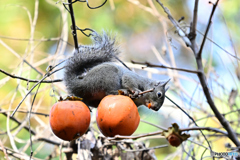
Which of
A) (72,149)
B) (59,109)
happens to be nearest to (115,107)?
(59,109)

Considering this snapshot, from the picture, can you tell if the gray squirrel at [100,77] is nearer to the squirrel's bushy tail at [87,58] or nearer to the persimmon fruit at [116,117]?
the squirrel's bushy tail at [87,58]

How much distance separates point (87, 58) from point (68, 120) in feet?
2.25

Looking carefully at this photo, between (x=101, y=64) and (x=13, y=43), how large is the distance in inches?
102

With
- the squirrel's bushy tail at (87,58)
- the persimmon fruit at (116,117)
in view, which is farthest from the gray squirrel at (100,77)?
the persimmon fruit at (116,117)

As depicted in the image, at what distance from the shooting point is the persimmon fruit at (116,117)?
47.1 inches

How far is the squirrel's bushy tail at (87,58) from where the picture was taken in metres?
1.78

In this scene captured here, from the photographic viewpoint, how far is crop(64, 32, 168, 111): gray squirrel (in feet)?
5.62

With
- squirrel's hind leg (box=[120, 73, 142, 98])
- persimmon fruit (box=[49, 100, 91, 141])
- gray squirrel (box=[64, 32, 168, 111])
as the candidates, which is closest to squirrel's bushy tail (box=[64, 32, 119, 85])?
gray squirrel (box=[64, 32, 168, 111])

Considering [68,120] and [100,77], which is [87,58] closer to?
[100,77]

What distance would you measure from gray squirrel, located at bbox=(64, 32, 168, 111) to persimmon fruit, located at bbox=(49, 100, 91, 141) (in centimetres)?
47

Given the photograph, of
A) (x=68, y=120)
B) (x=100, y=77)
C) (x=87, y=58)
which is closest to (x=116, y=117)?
(x=68, y=120)

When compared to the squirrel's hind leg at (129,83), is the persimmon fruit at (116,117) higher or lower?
higher

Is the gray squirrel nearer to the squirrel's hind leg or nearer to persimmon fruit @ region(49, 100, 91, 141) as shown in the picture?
the squirrel's hind leg

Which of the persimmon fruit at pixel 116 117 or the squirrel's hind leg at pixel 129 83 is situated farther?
the squirrel's hind leg at pixel 129 83
